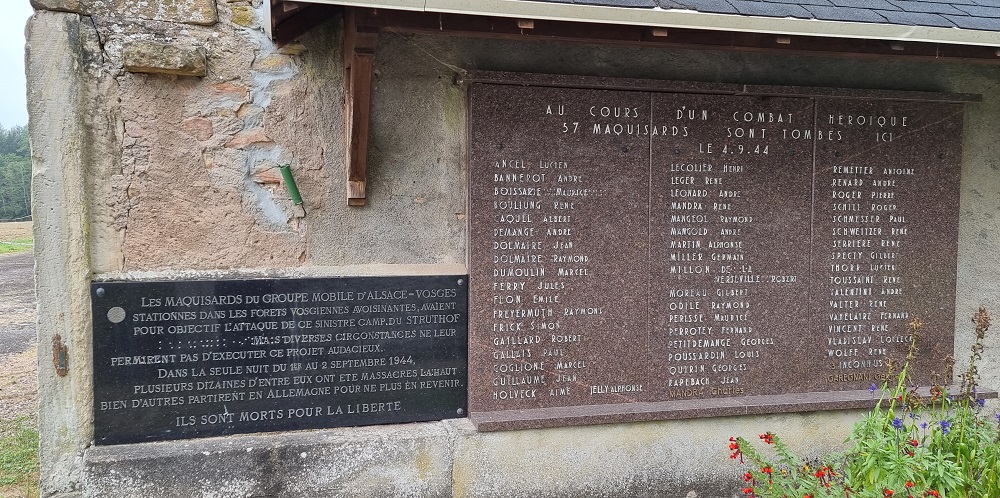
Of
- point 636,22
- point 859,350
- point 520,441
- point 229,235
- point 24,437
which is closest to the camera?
point 636,22

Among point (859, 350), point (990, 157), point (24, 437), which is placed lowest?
point (24, 437)

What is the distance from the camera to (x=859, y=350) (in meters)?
3.30

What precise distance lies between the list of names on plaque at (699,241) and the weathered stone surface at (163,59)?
116cm

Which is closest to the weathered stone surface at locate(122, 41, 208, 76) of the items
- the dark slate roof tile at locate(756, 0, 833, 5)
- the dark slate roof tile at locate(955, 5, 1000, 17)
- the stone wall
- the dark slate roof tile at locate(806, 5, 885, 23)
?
the stone wall

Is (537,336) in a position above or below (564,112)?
below

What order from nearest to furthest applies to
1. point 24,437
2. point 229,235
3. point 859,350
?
point 229,235 → point 859,350 → point 24,437

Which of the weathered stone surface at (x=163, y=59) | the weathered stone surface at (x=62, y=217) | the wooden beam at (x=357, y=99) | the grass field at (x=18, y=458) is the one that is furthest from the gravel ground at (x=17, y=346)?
the wooden beam at (x=357, y=99)

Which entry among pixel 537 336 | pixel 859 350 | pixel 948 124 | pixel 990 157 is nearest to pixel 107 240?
pixel 537 336

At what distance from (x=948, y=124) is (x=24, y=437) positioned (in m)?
5.56

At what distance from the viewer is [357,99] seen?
2562mm

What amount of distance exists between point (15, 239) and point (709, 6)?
70.5 ft

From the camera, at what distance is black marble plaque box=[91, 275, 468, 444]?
264cm

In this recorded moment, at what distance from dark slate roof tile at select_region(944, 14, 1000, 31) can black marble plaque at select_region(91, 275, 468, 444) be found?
7.59 feet

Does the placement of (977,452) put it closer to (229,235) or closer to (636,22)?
(636,22)
